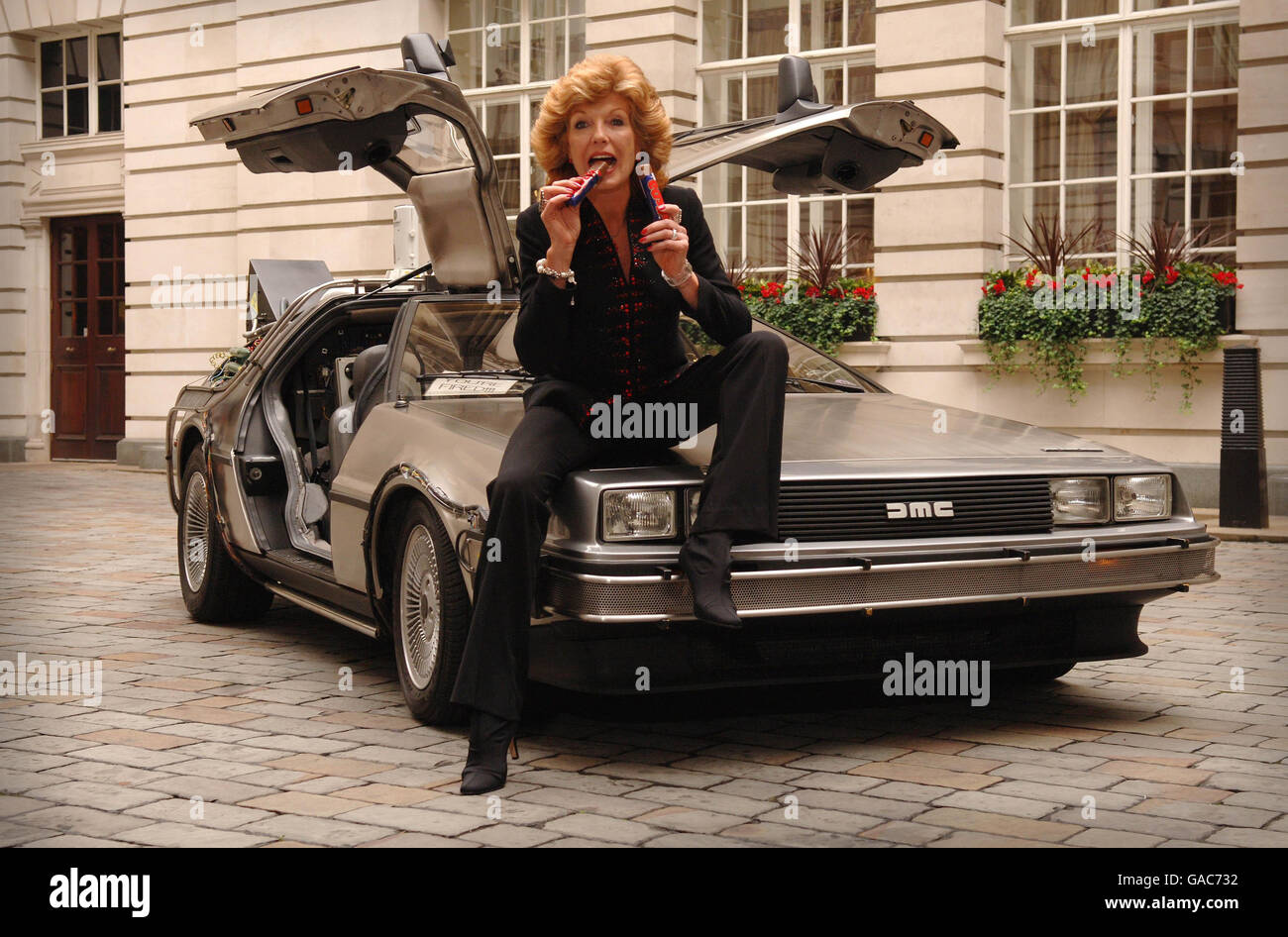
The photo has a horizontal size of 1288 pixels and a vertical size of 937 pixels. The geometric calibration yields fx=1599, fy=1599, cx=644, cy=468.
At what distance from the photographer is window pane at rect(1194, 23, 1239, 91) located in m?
12.9

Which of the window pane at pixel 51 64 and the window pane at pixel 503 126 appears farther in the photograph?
the window pane at pixel 51 64

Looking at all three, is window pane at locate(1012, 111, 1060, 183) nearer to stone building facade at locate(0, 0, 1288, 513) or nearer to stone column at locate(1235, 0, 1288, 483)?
stone building facade at locate(0, 0, 1288, 513)

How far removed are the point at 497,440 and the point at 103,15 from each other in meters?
17.7

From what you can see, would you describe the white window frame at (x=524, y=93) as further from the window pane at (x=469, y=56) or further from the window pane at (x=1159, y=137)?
the window pane at (x=1159, y=137)

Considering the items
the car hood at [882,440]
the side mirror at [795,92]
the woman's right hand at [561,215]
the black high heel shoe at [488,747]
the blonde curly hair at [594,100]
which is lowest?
the black high heel shoe at [488,747]

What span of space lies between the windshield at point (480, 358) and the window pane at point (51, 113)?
17289 mm

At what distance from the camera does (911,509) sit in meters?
4.66

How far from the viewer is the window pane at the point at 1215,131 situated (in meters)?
12.9

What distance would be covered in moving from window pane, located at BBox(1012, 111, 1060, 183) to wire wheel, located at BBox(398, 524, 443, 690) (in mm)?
10177

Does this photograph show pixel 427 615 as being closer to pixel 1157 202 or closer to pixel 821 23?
pixel 1157 202

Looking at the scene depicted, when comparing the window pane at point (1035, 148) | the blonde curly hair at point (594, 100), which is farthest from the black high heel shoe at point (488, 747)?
the window pane at point (1035, 148)

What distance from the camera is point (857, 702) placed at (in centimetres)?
527

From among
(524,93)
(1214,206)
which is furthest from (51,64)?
(1214,206)
